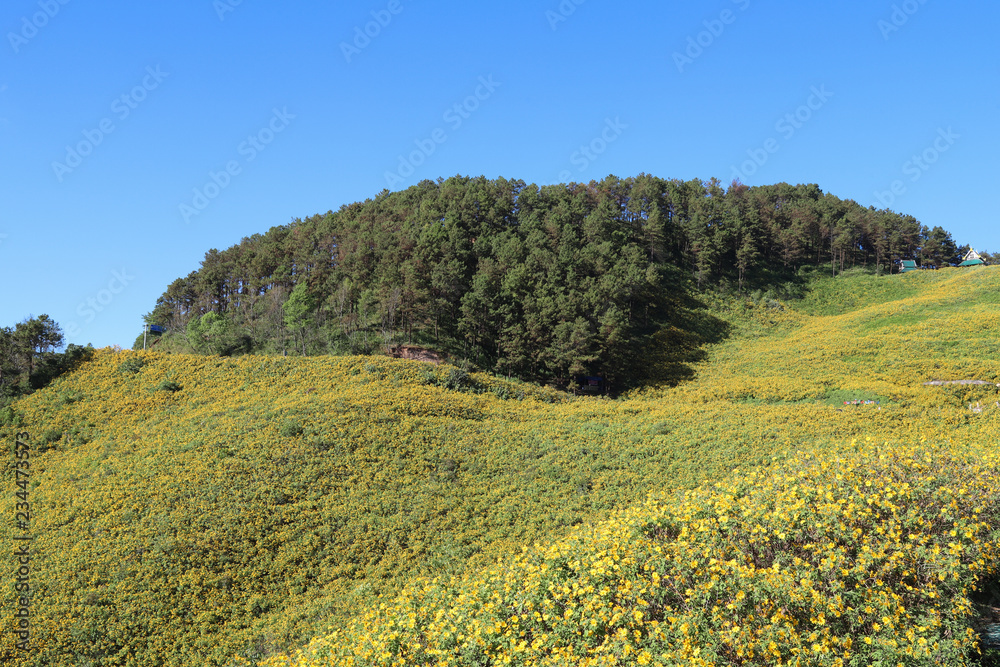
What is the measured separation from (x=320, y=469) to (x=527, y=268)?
33669mm

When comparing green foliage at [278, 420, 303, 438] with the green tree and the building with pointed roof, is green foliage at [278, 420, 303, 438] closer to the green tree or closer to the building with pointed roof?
the green tree

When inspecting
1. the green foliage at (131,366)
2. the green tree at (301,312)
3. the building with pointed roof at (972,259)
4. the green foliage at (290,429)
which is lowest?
the green foliage at (290,429)

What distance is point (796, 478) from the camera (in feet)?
38.8

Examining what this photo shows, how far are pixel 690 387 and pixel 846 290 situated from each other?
141 feet

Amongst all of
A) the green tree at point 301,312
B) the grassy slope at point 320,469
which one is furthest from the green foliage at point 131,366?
the green tree at point 301,312

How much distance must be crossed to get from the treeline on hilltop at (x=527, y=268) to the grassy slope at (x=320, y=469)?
30.2 feet

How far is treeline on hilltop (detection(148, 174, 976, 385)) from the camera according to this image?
48.8m

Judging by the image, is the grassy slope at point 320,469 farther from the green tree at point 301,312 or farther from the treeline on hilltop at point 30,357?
the green tree at point 301,312

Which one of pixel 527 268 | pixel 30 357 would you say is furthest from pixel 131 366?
pixel 527 268

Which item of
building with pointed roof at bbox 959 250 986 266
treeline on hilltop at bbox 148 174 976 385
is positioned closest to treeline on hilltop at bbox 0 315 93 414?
treeline on hilltop at bbox 148 174 976 385

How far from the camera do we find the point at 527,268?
5431 centimetres

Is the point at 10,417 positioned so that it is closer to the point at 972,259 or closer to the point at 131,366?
the point at 131,366

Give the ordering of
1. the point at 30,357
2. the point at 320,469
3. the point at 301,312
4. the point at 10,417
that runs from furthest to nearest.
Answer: the point at 301,312 → the point at 30,357 → the point at 10,417 → the point at 320,469

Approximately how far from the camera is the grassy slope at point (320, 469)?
17094mm
